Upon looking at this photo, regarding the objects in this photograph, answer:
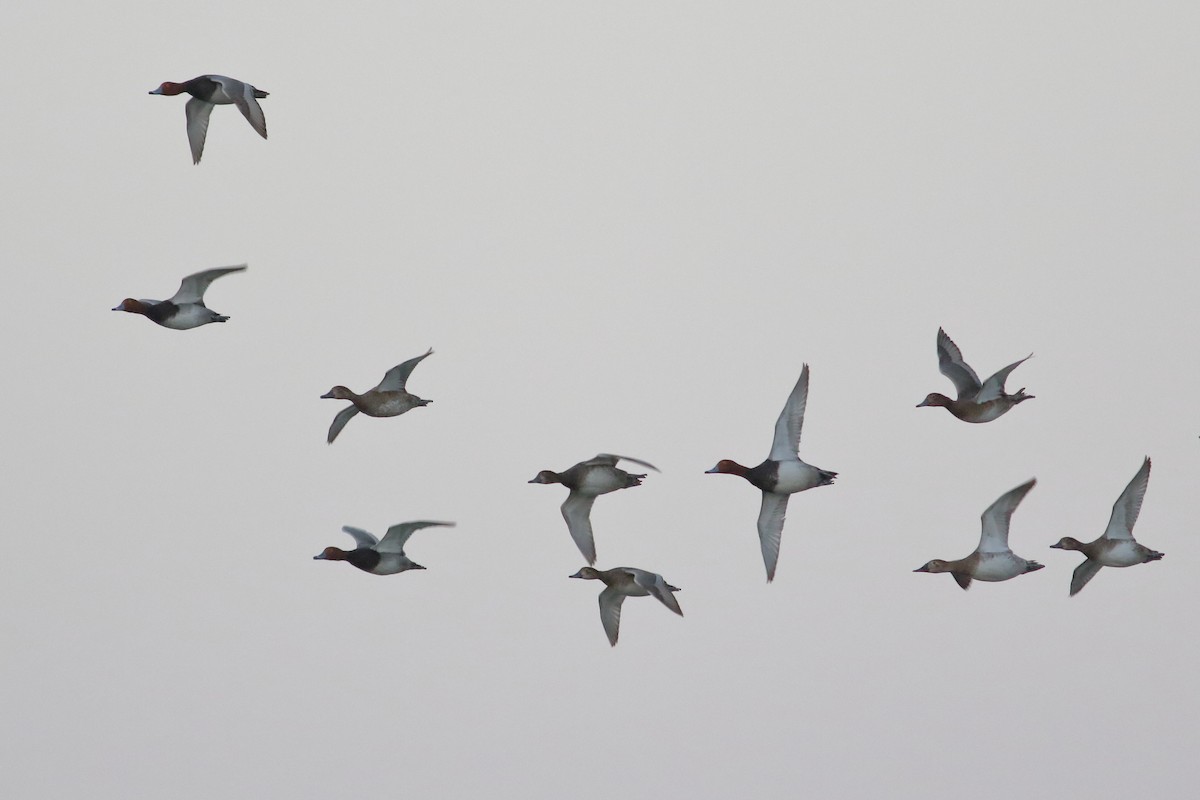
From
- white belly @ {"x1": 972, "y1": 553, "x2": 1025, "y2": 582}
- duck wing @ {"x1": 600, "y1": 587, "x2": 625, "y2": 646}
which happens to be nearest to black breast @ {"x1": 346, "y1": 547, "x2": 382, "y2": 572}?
duck wing @ {"x1": 600, "y1": 587, "x2": 625, "y2": 646}

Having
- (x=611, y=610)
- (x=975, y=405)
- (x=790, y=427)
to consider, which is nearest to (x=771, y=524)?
(x=790, y=427)

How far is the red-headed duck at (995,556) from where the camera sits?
71.2 ft

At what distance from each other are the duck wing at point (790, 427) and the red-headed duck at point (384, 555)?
477 cm

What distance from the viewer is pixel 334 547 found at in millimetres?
23000

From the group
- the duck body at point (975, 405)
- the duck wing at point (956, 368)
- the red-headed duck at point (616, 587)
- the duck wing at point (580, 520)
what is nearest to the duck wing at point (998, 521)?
the duck body at point (975, 405)

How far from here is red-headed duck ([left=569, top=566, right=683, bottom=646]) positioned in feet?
71.7

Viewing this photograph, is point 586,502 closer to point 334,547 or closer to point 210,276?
point 334,547

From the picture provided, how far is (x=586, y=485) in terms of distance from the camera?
888 inches

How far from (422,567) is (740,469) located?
443 cm

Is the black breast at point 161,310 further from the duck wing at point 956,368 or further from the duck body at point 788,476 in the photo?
the duck wing at point 956,368

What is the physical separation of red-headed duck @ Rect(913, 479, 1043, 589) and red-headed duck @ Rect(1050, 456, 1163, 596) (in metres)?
1.36

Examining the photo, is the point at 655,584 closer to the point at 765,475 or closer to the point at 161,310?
the point at 765,475

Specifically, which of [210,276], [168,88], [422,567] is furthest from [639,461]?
[168,88]

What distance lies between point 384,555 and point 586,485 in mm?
2853
